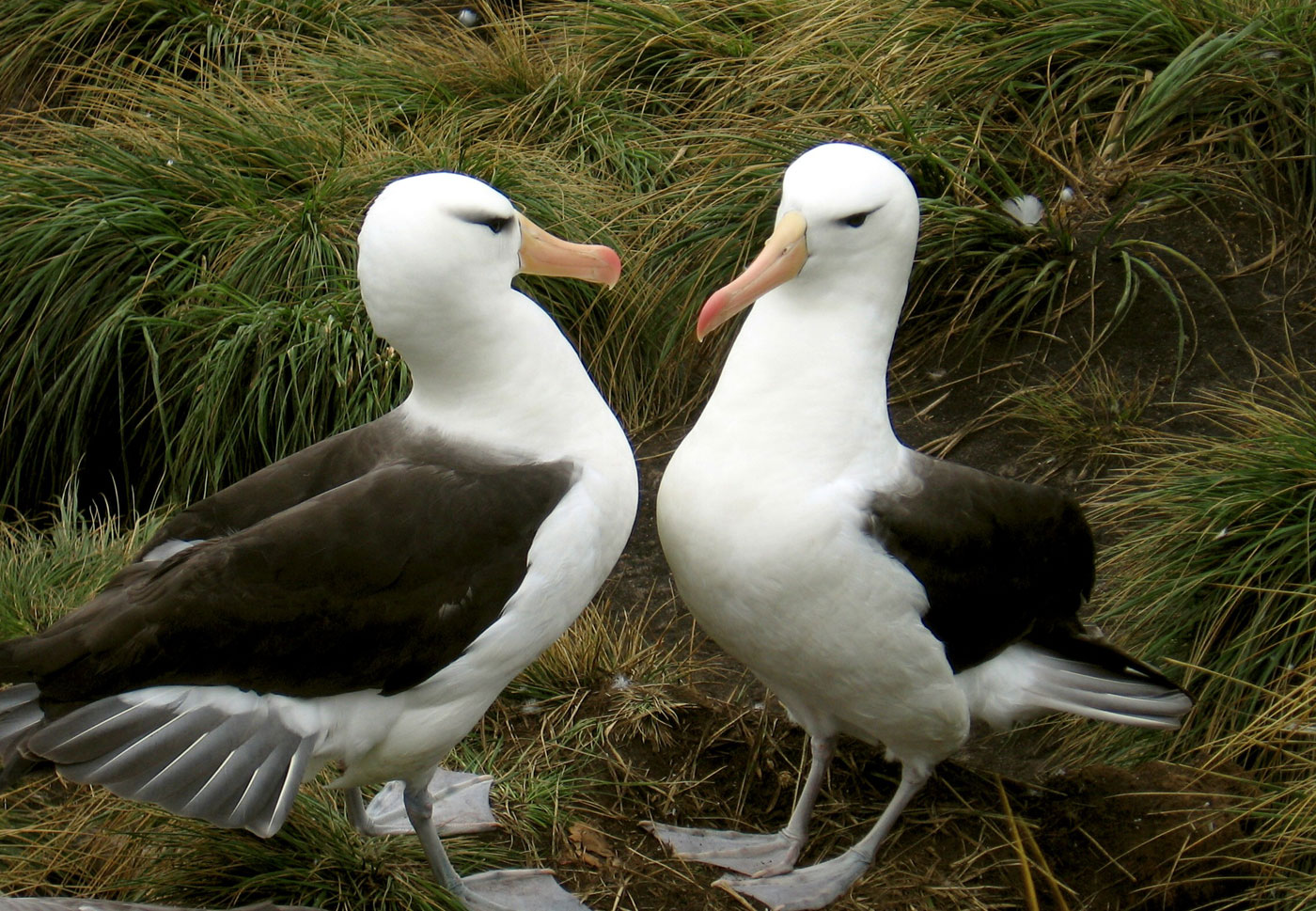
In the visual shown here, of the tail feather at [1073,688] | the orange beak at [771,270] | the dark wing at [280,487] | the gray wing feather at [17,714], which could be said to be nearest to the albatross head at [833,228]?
the orange beak at [771,270]

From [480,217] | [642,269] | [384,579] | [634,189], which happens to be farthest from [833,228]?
[634,189]

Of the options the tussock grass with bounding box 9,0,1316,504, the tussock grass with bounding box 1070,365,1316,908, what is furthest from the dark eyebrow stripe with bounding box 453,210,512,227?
the tussock grass with bounding box 1070,365,1316,908

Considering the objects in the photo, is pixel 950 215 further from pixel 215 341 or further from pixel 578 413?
pixel 215 341

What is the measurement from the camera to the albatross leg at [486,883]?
3.41 m

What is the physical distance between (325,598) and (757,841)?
1.47 m

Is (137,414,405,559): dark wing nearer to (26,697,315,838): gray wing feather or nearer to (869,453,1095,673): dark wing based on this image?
(26,697,315,838): gray wing feather

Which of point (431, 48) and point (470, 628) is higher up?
point (431, 48)

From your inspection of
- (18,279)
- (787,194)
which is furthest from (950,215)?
(18,279)

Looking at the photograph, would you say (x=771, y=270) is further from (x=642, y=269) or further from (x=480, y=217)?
(x=642, y=269)

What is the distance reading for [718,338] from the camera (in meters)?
5.55

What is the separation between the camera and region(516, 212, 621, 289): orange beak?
136 inches

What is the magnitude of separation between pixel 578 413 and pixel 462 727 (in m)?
0.77

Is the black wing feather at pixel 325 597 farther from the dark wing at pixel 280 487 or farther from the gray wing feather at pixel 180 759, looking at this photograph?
the dark wing at pixel 280 487

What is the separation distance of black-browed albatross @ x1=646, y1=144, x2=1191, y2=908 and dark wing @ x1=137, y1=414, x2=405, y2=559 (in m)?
0.71
